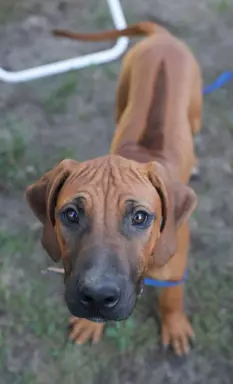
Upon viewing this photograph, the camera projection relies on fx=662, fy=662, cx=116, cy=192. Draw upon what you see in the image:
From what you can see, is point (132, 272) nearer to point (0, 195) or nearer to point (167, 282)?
point (167, 282)

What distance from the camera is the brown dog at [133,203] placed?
2605mm

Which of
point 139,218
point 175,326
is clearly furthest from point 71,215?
point 175,326

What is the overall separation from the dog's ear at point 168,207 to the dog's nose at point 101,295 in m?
0.49

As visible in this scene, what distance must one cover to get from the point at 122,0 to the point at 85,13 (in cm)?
35

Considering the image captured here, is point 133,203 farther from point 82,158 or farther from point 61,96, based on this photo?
point 61,96

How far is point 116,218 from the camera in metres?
2.66

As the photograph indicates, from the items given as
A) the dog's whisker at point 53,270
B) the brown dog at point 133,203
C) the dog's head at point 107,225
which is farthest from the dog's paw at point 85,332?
the dog's head at point 107,225

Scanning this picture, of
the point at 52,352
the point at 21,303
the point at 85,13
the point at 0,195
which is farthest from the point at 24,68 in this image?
the point at 52,352

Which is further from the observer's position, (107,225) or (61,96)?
(61,96)

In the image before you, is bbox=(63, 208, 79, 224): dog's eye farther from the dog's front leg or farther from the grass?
the grass

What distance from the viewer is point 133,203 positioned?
8.79ft

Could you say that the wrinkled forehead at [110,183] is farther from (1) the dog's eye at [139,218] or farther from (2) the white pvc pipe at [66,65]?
(2) the white pvc pipe at [66,65]

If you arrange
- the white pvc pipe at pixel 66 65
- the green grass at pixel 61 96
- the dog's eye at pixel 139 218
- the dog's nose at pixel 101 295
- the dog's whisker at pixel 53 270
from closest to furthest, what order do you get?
the dog's nose at pixel 101 295 → the dog's eye at pixel 139 218 → the dog's whisker at pixel 53 270 → the green grass at pixel 61 96 → the white pvc pipe at pixel 66 65

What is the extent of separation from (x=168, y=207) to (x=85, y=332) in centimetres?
117
